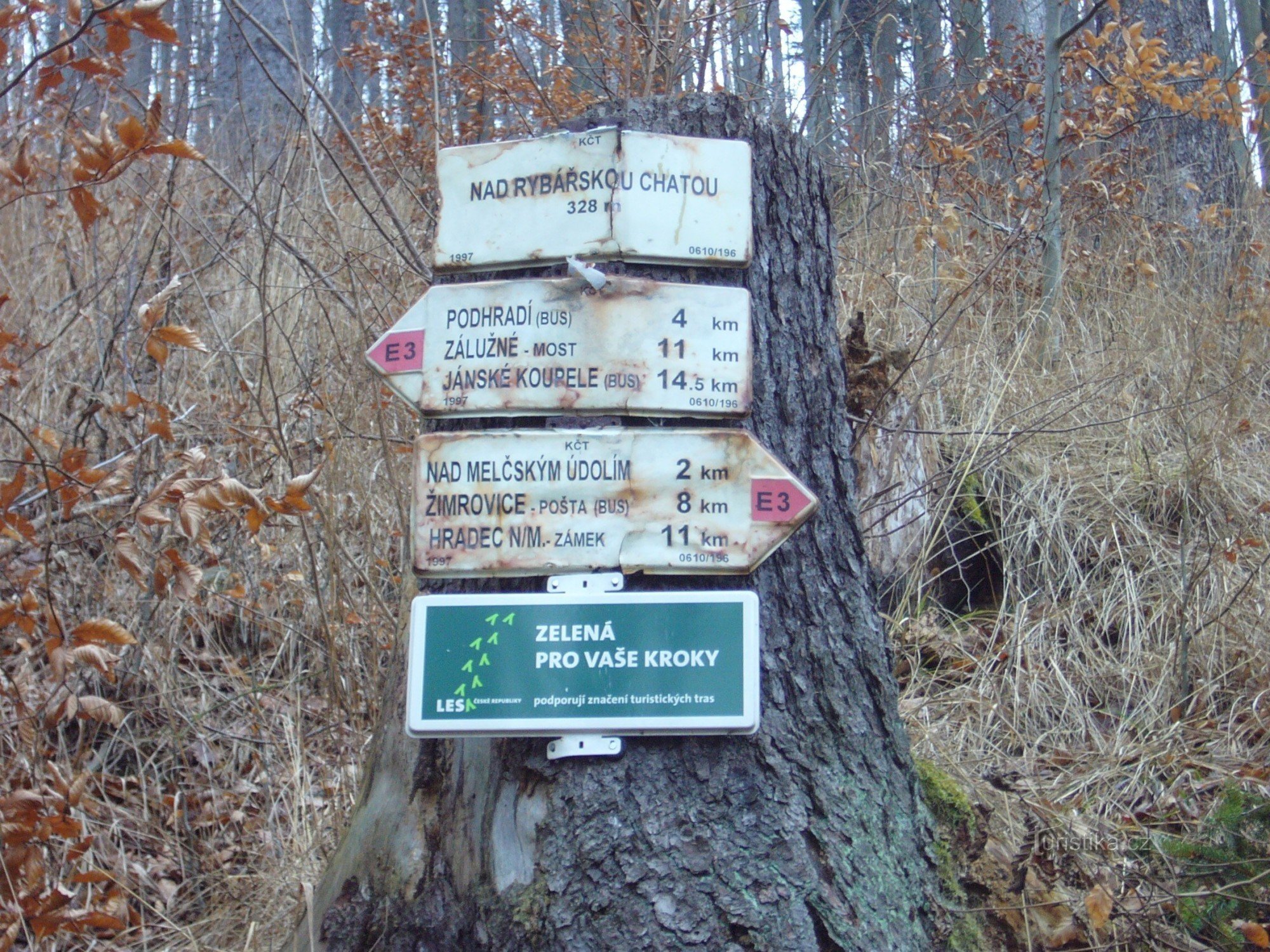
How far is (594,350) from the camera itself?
170 centimetres

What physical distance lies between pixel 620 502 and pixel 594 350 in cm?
25

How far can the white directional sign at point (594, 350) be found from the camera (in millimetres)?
1688

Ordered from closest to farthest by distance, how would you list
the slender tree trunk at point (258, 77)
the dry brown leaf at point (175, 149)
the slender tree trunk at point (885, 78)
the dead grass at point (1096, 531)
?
the dry brown leaf at point (175, 149)
the dead grass at point (1096, 531)
the slender tree trunk at point (885, 78)
the slender tree trunk at point (258, 77)

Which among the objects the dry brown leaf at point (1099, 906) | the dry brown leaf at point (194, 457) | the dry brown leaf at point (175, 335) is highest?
the dry brown leaf at point (175, 335)

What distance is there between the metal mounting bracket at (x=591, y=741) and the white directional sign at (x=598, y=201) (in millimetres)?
536

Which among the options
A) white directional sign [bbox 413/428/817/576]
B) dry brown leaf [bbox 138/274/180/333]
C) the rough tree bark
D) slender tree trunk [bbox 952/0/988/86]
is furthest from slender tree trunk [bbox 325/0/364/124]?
slender tree trunk [bbox 952/0/988/86]

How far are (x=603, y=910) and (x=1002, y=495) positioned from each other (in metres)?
2.82

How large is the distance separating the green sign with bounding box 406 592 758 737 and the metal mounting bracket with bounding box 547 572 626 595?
20mm

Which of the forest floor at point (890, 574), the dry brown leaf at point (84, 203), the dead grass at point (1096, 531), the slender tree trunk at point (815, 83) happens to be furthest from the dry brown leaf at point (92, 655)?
the slender tree trunk at point (815, 83)

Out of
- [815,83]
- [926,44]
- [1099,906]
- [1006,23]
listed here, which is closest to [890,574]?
[1099,906]

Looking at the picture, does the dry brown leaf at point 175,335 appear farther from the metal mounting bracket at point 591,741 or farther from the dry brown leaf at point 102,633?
the metal mounting bracket at point 591,741

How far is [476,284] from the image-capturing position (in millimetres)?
1748

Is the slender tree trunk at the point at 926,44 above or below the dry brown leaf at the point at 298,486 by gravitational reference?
above

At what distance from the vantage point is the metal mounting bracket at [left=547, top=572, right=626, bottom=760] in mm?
1605
